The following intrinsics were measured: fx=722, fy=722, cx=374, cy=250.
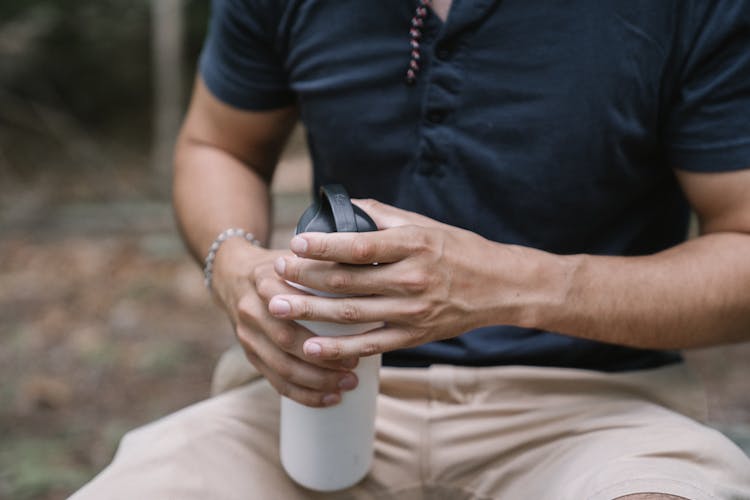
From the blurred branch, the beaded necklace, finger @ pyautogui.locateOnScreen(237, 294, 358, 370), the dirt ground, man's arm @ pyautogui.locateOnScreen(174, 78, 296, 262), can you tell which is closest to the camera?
finger @ pyautogui.locateOnScreen(237, 294, 358, 370)

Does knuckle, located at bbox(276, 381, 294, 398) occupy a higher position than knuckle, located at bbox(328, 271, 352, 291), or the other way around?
knuckle, located at bbox(328, 271, 352, 291)

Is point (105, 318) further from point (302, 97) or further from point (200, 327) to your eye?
point (302, 97)

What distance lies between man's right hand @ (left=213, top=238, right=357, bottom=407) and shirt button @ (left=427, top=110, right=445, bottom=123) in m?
0.35

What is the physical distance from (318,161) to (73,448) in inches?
64.7

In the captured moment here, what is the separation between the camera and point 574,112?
120 cm

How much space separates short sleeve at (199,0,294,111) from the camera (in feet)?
4.62

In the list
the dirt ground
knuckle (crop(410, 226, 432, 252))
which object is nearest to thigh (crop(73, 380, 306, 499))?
knuckle (crop(410, 226, 432, 252))

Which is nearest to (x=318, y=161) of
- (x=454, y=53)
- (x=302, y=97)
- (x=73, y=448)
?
(x=302, y=97)

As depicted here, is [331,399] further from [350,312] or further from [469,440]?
[469,440]

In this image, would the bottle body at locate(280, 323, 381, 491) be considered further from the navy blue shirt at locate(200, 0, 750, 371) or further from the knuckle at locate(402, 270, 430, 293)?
the navy blue shirt at locate(200, 0, 750, 371)

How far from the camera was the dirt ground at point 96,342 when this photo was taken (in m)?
2.52

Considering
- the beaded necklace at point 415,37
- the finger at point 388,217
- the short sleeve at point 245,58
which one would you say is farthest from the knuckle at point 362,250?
the short sleeve at point 245,58

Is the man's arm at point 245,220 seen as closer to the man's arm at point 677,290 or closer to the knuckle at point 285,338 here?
the knuckle at point 285,338

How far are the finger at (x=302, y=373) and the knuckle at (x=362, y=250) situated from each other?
0.20m
